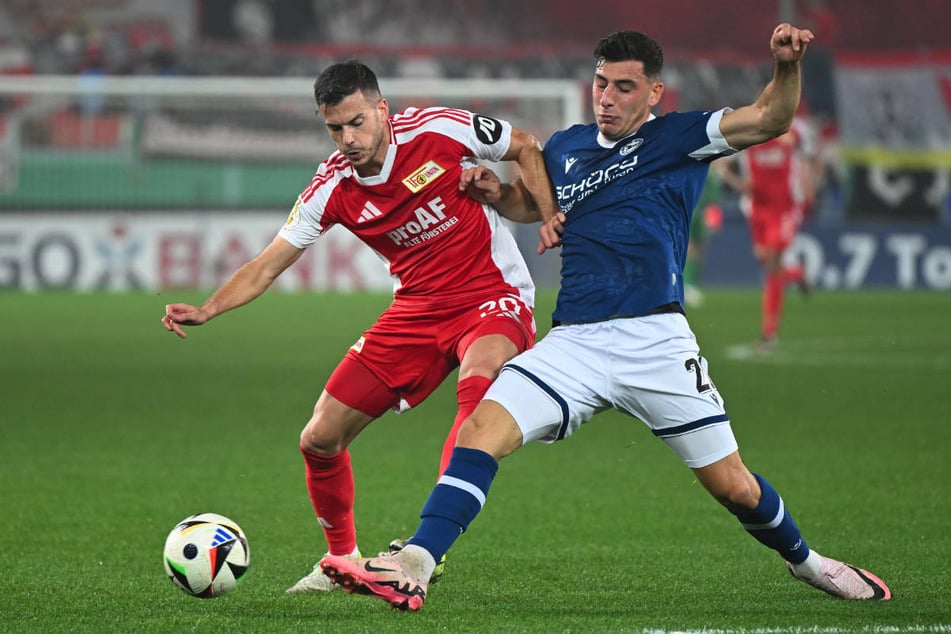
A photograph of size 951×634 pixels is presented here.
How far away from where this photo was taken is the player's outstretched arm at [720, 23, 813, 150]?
4613mm

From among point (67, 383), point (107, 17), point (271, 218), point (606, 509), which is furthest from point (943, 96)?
point (606, 509)

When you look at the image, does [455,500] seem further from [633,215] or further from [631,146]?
[631,146]

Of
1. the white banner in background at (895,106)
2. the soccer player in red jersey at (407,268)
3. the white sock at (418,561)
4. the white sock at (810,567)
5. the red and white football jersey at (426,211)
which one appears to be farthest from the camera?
the white banner in background at (895,106)

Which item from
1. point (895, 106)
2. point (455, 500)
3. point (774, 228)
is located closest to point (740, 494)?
point (455, 500)

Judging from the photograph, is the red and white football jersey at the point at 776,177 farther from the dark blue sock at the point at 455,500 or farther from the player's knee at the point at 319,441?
the dark blue sock at the point at 455,500

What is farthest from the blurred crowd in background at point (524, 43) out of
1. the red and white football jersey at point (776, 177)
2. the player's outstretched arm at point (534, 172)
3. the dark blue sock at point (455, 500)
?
the dark blue sock at point (455, 500)

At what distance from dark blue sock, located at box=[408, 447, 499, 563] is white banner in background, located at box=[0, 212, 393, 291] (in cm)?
1703

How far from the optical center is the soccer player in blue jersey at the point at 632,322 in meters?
4.82

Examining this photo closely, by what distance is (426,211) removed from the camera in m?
5.89

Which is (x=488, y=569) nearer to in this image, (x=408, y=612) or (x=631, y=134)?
(x=408, y=612)

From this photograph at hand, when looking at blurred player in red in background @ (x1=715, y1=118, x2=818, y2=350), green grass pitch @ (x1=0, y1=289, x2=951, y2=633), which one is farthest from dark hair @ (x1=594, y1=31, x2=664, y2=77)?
blurred player in red in background @ (x1=715, y1=118, x2=818, y2=350)

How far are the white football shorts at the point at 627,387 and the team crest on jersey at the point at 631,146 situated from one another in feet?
1.84

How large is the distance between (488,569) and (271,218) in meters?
16.8

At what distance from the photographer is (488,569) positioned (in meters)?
5.82
